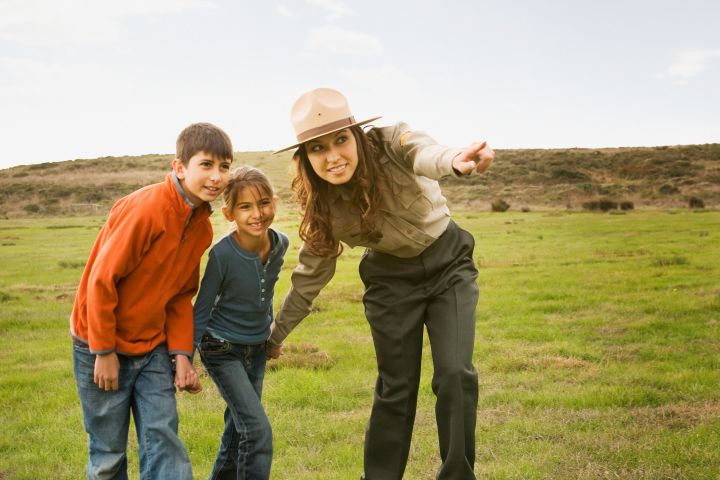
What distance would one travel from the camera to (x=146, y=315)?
3391mm

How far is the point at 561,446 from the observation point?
16.6 feet

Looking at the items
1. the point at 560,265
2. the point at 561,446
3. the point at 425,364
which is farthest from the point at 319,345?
the point at 560,265

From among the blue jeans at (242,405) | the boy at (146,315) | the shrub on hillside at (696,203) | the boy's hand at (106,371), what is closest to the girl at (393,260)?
the blue jeans at (242,405)

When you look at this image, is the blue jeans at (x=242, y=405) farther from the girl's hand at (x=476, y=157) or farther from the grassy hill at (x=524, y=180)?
the grassy hill at (x=524, y=180)

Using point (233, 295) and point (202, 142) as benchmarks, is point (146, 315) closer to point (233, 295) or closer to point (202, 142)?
point (233, 295)

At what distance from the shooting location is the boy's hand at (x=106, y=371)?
325 centimetres

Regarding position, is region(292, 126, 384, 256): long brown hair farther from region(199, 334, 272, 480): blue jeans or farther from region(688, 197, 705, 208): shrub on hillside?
region(688, 197, 705, 208): shrub on hillside

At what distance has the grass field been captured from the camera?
4.95 m

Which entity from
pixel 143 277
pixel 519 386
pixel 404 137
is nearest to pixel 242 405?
pixel 143 277

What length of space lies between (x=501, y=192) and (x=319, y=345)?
3713cm

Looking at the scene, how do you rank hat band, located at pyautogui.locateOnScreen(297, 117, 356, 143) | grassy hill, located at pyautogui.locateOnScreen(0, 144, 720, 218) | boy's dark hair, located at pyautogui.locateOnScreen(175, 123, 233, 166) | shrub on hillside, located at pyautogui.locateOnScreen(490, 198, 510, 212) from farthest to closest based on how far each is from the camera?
grassy hill, located at pyautogui.locateOnScreen(0, 144, 720, 218)
shrub on hillside, located at pyautogui.locateOnScreen(490, 198, 510, 212)
hat band, located at pyautogui.locateOnScreen(297, 117, 356, 143)
boy's dark hair, located at pyautogui.locateOnScreen(175, 123, 233, 166)

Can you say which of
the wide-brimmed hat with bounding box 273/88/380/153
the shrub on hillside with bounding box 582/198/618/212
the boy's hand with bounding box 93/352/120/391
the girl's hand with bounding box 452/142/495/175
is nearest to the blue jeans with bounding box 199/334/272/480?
the boy's hand with bounding box 93/352/120/391

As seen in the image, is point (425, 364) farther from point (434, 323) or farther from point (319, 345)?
point (434, 323)

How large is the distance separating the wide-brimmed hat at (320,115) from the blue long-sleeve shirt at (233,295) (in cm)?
65
